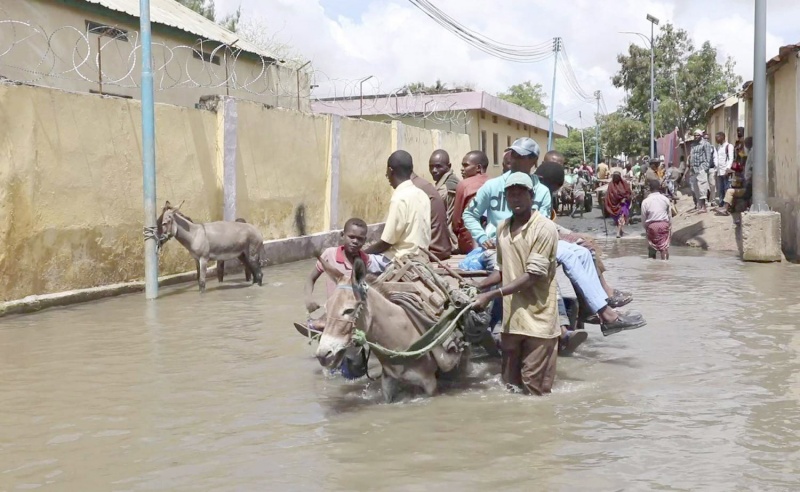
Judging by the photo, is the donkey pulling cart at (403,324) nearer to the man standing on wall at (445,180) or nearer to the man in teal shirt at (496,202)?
the man in teal shirt at (496,202)

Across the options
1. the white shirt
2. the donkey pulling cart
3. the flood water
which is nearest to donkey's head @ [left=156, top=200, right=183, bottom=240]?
the flood water

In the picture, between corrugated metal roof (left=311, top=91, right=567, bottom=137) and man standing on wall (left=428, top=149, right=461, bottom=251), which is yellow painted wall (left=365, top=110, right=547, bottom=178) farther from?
man standing on wall (left=428, top=149, right=461, bottom=251)

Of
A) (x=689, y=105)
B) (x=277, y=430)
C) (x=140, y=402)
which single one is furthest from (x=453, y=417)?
(x=689, y=105)

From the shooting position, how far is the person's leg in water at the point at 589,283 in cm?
689

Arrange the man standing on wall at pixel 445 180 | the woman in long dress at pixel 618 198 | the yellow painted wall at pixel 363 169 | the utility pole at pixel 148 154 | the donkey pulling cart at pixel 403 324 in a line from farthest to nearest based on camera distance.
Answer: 1. the woman in long dress at pixel 618 198
2. the yellow painted wall at pixel 363 169
3. the utility pole at pixel 148 154
4. the man standing on wall at pixel 445 180
5. the donkey pulling cart at pixel 403 324

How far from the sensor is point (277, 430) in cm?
546

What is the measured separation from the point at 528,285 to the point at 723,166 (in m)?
15.4

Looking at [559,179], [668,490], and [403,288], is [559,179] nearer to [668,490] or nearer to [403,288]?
[403,288]

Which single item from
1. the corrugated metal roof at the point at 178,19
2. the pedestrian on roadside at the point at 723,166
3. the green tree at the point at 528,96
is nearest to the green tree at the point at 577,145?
the green tree at the point at 528,96

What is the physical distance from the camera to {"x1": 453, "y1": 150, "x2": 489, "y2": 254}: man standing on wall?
303 inches

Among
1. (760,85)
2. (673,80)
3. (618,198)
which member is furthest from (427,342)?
(673,80)

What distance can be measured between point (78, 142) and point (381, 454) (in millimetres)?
7608

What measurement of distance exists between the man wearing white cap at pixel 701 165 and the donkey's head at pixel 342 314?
1585cm

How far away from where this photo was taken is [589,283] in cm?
691
